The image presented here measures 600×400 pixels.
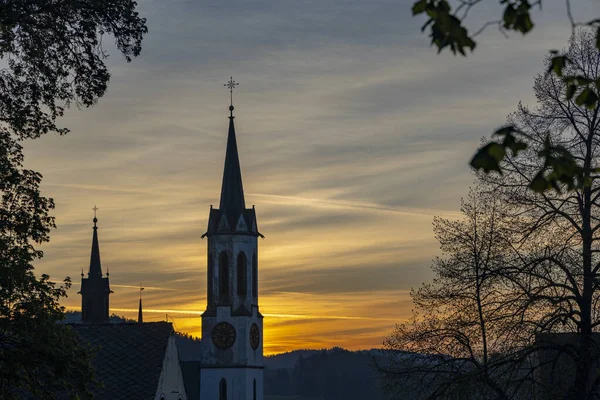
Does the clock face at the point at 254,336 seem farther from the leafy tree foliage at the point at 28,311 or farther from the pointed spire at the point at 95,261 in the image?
the leafy tree foliage at the point at 28,311

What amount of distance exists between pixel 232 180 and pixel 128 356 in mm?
37680

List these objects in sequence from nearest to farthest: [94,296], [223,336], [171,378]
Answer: [171,378]
[223,336]
[94,296]

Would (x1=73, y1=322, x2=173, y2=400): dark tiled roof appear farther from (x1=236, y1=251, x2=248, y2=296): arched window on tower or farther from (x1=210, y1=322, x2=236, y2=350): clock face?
(x1=236, y1=251, x2=248, y2=296): arched window on tower

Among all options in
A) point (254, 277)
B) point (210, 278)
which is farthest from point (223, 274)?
point (254, 277)

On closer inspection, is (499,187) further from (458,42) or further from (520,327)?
(458,42)

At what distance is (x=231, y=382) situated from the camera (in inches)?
3091

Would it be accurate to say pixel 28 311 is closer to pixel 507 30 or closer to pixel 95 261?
pixel 507 30

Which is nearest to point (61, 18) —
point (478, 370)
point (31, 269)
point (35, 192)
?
point (35, 192)

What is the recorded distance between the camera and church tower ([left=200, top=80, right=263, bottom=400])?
7950cm

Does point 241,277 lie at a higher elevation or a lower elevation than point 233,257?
lower

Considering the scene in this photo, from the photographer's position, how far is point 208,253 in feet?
270

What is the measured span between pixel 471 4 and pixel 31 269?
48.8 feet

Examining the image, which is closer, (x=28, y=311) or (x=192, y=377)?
(x=28, y=311)

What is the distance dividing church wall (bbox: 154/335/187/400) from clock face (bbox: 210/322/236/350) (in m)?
30.2
